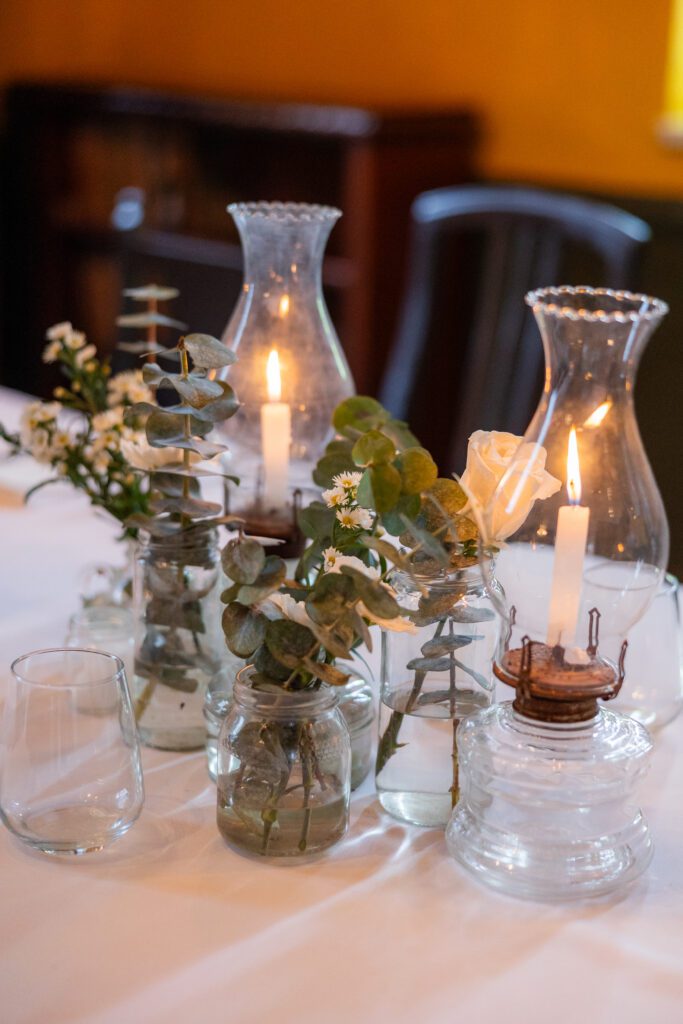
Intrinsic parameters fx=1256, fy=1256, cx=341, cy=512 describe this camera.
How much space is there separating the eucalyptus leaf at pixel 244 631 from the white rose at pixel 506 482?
133mm

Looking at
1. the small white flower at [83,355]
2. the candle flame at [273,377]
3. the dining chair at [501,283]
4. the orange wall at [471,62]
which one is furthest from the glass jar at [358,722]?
the orange wall at [471,62]

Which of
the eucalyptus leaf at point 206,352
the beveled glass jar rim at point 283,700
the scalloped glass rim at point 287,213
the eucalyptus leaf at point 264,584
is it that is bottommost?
the beveled glass jar rim at point 283,700

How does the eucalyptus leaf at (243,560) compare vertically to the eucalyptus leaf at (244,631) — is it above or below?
above

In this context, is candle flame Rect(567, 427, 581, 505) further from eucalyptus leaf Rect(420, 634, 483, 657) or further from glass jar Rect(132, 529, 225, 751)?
glass jar Rect(132, 529, 225, 751)

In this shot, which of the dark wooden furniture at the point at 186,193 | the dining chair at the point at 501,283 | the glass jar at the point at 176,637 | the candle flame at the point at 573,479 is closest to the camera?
the candle flame at the point at 573,479

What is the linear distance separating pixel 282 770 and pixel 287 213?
458 mm

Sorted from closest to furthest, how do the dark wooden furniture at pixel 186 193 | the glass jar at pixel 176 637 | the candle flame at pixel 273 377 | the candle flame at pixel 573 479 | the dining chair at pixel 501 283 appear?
the candle flame at pixel 573 479 < the glass jar at pixel 176 637 < the candle flame at pixel 273 377 < the dining chair at pixel 501 283 < the dark wooden furniture at pixel 186 193

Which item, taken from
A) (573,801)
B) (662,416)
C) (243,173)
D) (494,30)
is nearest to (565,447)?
(573,801)

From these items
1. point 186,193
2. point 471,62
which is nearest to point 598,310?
point 471,62

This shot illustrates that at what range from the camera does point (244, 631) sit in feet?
2.26

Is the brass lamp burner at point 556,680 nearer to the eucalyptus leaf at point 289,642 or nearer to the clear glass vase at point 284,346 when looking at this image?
the eucalyptus leaf at point 289,642

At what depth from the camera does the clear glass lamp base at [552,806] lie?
2.27 feet

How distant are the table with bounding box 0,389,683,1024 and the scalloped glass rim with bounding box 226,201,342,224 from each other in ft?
1.43

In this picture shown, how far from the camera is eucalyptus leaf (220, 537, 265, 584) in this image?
2.25ft
